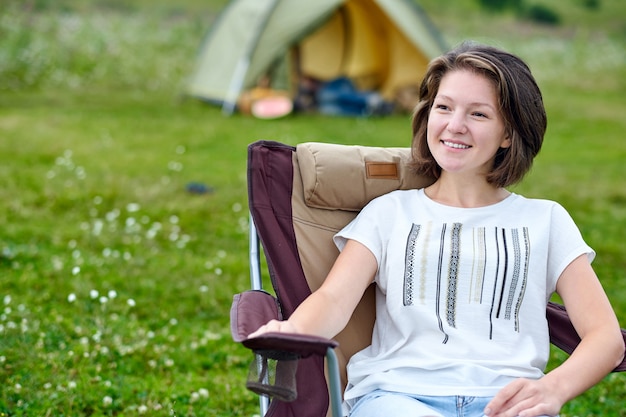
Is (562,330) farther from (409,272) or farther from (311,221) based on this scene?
(311,221)

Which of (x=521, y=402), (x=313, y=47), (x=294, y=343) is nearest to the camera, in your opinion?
(x=294, y=343)

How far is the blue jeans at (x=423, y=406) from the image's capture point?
6.89ft

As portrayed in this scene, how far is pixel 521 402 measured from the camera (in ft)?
6.61

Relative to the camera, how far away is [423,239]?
93.8 inches

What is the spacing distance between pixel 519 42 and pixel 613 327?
19973 mm

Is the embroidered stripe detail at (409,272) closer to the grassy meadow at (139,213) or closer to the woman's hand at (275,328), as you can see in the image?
the woman's hand at (275,328)

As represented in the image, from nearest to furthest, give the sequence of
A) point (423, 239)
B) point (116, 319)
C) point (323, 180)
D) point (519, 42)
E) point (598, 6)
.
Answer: point (423, 239) → point (323, 180) → point (116, 319) → point (519, 42) → point (598, 6)

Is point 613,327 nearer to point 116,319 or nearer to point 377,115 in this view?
point 116,319

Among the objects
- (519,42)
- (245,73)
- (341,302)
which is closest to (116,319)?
(341,302)

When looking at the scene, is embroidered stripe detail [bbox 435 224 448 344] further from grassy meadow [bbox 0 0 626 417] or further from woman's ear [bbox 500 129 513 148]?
grassy meadow [bbox 0 0 626 417]

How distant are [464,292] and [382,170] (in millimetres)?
590

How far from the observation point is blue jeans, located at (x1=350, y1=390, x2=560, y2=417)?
210 cm

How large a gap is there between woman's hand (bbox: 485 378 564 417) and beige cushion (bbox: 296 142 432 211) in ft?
2.85

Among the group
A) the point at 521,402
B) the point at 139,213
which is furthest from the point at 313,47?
the point at 521,402
